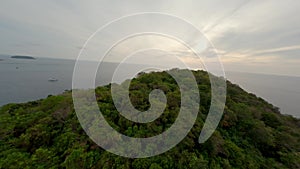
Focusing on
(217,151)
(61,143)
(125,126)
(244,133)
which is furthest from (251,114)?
(61,143)

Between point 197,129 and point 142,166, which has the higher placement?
point 197,129

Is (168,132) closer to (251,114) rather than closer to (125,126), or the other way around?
(125,126)

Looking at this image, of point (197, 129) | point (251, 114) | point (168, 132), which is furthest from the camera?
point (251, 114)

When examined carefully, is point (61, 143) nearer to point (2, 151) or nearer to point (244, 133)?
point (2, 151)

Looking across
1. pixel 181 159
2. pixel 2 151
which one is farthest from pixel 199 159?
pixel 2 151

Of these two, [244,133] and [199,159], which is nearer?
[199,159]

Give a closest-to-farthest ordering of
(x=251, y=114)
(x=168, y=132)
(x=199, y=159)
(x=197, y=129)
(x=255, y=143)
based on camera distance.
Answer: (x=199, y=159) → (x=168, y=132) → (x=197, y=129) → (x=255, y=143) → (x=251, y=114)
